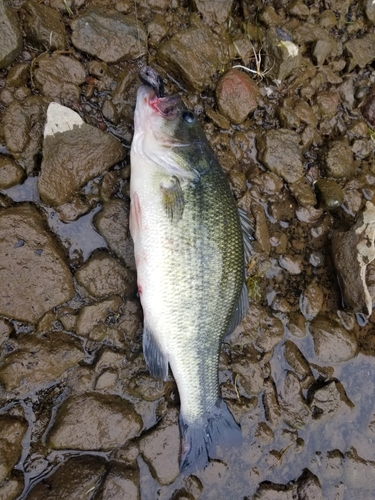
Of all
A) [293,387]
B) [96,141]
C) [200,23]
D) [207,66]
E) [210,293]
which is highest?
[200,23]

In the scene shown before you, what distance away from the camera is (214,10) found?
3605 millimetres

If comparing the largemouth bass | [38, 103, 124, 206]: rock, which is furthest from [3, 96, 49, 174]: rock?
the largemouth bass

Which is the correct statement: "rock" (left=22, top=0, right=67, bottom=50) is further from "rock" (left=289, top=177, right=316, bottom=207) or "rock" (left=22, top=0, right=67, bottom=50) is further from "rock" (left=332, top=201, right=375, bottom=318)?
"rock" (left=332, top=201, right=375, bottom=318)

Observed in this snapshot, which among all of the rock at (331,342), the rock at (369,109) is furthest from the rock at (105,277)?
the rock at (369,109)

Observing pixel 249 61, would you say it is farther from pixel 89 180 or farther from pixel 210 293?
pixel 210 293

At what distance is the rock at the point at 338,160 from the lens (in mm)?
3850

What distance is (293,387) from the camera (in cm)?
363

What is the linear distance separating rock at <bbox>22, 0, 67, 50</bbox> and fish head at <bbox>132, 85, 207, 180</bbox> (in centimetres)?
83

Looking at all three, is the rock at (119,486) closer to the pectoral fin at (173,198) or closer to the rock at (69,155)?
the pectoral fin at (173,198)

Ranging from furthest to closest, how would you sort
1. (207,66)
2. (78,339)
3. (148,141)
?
1. (207,66)
2. (78,339)
3. (148,141)

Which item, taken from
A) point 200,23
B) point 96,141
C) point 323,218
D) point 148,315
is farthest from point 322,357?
point 200,23

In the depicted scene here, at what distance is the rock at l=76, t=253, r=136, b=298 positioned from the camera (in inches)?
125

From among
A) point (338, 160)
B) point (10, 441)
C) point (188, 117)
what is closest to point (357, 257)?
point (338, 160)

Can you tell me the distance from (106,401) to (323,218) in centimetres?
255
